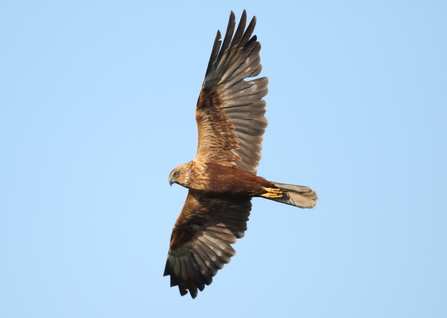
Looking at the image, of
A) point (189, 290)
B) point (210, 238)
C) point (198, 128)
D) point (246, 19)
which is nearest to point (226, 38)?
point (246, 19)

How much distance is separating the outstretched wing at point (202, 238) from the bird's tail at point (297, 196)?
0.82 m

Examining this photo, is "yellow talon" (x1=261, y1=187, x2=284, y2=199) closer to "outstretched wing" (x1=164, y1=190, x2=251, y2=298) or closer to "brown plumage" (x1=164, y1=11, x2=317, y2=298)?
"brown plumage" (x1=164, y1=11, x2=317, y2=298)

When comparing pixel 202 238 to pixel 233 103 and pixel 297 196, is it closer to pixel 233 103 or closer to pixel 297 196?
pixel 297 196

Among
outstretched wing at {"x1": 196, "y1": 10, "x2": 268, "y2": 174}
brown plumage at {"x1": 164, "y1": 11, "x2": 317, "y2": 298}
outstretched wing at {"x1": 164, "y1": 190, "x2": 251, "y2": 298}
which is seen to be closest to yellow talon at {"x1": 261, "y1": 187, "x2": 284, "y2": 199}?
brown plumage at {"x1": 164, "y1": 11, "x2": 317, "y2": 298}

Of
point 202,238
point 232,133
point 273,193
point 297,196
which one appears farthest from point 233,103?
point 202,238

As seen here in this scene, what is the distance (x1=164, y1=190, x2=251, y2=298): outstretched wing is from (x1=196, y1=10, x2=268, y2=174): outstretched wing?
2.92 ft

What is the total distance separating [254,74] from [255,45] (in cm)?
48

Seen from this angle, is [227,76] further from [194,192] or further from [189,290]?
[189,290]

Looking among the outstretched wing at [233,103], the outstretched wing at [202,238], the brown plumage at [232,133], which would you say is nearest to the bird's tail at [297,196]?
the brown plumage at [232,133]

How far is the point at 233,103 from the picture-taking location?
1118 centimetres

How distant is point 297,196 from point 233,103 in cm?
191

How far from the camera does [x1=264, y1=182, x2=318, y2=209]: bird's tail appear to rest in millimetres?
11031

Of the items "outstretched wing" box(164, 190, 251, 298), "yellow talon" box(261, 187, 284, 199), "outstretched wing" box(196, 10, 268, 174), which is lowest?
"outstretched wing" box(164, 190, 251, 298)

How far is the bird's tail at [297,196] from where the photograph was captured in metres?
11.0
